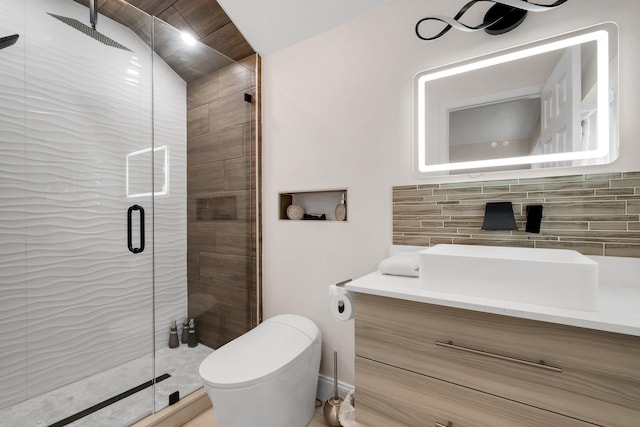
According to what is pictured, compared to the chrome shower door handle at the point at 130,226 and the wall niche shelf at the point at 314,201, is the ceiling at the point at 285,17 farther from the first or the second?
the chrome shower door handle at the point at 130,226

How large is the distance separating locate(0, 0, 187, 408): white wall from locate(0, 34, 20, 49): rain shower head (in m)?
0.02

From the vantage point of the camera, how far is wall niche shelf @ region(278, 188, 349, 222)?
69.3 inches

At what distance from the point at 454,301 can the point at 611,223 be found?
28.4 inches

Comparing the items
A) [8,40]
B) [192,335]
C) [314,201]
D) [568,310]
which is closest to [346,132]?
[314,201]

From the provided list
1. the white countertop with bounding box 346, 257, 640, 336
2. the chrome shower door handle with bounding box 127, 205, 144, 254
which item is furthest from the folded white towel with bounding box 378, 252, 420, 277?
the chrome shower door handle with bounding box 127, 205, 144, 254

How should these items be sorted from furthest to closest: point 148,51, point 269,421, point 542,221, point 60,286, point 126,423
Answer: point 148,51, point 60,286, point 126,423, point 269,421, point 542,221

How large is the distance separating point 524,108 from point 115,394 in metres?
2.49

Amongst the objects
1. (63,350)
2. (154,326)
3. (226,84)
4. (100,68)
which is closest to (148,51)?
(100,68)

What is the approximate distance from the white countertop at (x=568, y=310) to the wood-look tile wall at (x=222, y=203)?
3.70 ft

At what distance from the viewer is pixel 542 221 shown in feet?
3.79

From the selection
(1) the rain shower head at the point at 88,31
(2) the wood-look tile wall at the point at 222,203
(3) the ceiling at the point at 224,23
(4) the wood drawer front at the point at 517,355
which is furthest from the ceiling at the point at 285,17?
(4) the wood drawer front at the point at 517,355

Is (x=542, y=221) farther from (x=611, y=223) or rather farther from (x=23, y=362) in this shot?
(x=23, y=362)

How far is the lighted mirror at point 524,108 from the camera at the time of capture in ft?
3.48

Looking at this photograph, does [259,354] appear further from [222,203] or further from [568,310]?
[568,310]
